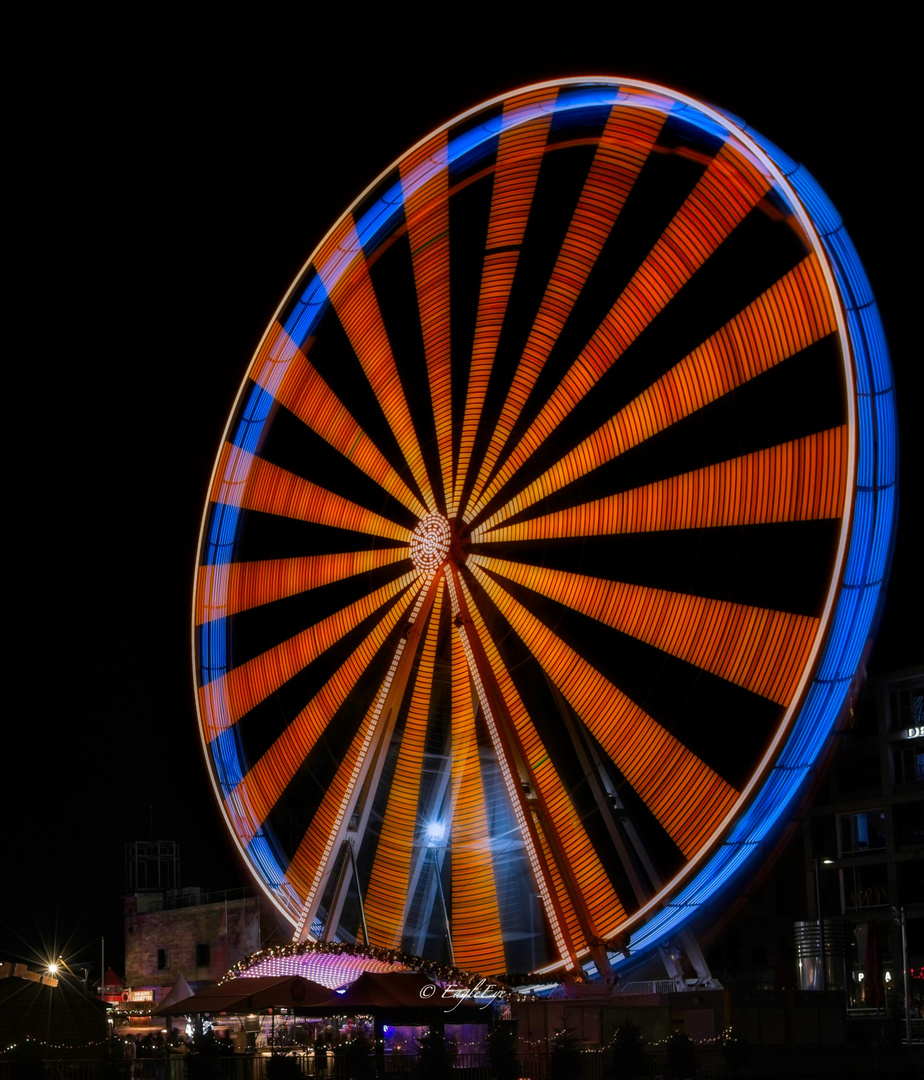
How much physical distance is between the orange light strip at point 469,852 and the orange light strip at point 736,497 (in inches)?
103

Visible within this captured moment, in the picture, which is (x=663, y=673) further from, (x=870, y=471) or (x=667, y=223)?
(x=667, y=223)

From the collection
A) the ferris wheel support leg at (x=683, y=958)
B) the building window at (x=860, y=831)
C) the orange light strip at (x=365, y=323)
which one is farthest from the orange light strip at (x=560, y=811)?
the building window at (x=860, y=831)

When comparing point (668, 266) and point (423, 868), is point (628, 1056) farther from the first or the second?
point (668, 266)

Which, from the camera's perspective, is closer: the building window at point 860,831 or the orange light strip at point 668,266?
the orange light strip at point 668,266

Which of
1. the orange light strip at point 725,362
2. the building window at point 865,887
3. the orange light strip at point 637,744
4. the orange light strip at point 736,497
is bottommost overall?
the building window at point 865,887

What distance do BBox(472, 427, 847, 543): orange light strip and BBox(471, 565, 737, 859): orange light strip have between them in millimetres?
1194

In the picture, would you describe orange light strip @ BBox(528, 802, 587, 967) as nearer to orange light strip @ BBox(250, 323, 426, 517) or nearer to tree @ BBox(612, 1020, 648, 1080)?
tree @ BBox(612, 1020, 648, 1080)

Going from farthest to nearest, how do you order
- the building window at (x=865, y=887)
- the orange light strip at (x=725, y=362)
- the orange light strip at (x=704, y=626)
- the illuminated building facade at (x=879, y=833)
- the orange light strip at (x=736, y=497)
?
the building window at (x=865, y=887), the illuminated building facade at (x=879, y=833), the orange light strip at (x=725, y=362), the orange light strip at (x=736, y=497), the orange light strip at (x=704, y=626)

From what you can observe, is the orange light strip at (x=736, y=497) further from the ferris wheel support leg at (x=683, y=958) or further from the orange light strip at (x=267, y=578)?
the ferris wheel support leg at (x=683, y=958)

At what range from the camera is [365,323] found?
1962 centimetres

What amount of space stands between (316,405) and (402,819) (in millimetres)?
5993

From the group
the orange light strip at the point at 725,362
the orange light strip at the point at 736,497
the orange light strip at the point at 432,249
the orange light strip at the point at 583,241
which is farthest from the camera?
the orange light strip at the point at 432,249

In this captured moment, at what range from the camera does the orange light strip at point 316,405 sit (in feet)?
61.8

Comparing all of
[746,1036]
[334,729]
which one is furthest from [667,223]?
[746,1036]
